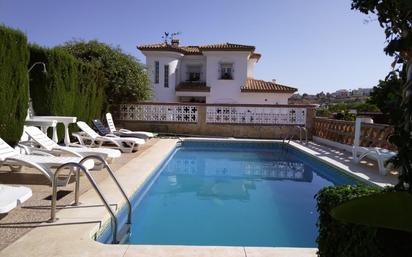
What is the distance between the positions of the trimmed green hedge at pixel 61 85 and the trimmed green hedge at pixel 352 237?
428 inches

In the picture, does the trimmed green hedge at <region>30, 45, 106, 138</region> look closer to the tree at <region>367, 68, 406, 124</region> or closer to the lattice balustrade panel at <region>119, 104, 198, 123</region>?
the lattice balustrade panel at <region>119, 104, 198, 123</region>

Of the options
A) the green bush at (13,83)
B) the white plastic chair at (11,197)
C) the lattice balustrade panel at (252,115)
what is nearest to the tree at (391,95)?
the white plastic chair at (11,197)

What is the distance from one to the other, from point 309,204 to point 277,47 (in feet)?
51.4

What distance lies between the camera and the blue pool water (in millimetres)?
5980

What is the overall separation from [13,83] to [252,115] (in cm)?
1209

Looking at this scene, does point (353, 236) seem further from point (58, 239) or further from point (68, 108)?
point (68, 108)

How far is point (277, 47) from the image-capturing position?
22.4 meters

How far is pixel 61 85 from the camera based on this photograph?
12.7 m

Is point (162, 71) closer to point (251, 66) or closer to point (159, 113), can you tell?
point (251, 66)

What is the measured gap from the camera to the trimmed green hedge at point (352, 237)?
77.6 inches

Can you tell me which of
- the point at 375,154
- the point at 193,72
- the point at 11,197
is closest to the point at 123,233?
the point at 11,197

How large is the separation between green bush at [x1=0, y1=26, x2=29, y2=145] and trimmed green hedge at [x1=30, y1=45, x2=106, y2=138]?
2.10 m

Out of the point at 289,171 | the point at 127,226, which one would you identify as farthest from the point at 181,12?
the point at 127,226

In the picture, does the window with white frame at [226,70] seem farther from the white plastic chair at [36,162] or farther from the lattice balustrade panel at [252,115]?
the white plastic chair at [36,162]
